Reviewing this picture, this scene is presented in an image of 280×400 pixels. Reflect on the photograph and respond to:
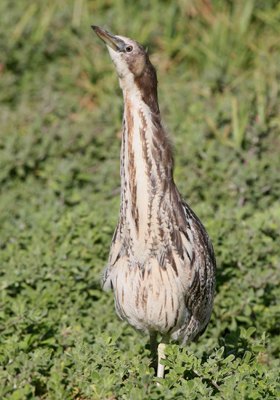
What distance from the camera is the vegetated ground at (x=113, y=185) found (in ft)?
16.5

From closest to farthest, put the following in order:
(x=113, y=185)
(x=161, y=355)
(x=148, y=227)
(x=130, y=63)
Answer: (x=130, y=63) → (x=148, y=227) → (x=161, y=355) → (x=113, y=185)

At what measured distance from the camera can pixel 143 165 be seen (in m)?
5.08

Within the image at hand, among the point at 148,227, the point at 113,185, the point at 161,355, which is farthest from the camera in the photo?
the point at 113,185

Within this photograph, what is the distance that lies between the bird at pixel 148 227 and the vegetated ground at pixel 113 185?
30 centimetres

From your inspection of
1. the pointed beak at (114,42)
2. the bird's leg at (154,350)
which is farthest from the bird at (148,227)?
the bird's leg at (154,350)

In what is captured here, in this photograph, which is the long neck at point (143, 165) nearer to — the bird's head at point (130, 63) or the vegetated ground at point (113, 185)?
the bird's head at point (130, 63)

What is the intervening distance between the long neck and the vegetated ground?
636 mm

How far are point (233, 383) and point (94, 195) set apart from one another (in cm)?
372

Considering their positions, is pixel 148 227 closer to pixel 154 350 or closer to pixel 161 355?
pixel 161 355

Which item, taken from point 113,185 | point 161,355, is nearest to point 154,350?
point 161,355

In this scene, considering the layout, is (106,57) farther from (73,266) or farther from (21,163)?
(73,266)

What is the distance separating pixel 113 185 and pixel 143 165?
3.16 meters

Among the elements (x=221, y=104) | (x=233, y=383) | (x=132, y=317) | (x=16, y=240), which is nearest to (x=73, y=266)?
(x=16, y=240)

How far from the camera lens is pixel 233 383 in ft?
15.4
